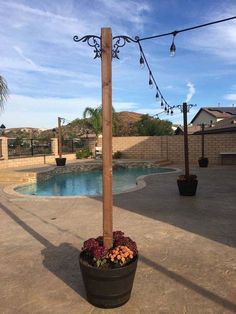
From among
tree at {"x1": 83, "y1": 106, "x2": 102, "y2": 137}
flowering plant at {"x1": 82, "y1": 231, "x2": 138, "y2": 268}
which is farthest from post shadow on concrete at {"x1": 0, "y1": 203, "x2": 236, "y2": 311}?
tree at {"x1": 83, "y1": 106, "x2": 102, "y2": 137}

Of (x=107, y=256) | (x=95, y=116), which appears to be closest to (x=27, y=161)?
(x=95, y=116)

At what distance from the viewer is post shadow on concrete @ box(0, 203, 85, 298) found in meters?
3.88

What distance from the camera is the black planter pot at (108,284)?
3.19 metres

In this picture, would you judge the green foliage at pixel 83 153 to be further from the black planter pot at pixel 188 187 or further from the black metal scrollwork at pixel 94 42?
the black metal scrollwork at pixel 94 42

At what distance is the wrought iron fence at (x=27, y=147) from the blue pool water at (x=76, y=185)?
13.2ft

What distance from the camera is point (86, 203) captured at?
328 inches

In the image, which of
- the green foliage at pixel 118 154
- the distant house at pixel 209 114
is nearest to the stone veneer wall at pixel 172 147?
the green foliage at pixel 118 154

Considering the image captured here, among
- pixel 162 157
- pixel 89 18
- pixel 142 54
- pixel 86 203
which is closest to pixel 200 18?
pixel 142 54

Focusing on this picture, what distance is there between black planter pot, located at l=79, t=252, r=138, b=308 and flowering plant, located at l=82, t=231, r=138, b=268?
0.20ft

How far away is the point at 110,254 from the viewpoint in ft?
10.8

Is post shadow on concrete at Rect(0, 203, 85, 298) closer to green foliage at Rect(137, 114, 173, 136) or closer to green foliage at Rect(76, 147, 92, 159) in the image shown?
green foliage at Rect(76, 147, 92, 159)

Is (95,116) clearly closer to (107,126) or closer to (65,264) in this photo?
(65,264)

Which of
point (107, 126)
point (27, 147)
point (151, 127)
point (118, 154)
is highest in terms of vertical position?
point (151, 127)

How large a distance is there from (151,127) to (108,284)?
40.0m
